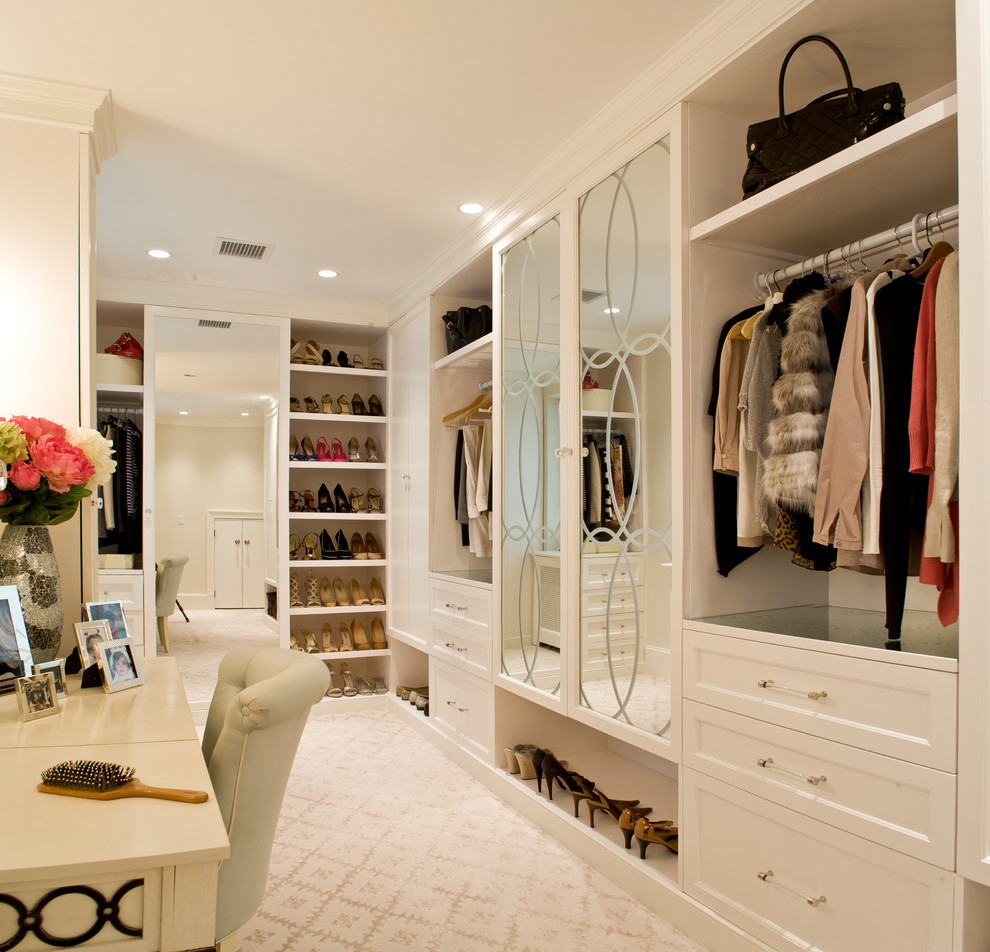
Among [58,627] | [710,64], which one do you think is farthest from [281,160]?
[58,627]

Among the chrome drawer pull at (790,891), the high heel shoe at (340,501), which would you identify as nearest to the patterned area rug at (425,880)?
the chrome drawer pull at (790,891)

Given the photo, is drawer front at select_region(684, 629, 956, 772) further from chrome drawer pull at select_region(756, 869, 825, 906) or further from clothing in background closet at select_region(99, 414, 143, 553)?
clothing in background closet at select_region(99, 414, 143, 553)

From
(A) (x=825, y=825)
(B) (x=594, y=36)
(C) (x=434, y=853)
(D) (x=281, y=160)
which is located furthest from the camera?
(D) (x=281, y=160)

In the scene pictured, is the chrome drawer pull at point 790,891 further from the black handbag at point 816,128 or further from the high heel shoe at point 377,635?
the high heel shoe at point 377,635

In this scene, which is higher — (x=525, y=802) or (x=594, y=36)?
(x=594, y=36)

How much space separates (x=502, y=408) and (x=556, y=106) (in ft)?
3.99

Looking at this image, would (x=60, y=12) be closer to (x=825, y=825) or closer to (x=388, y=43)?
(x=388, y=43)

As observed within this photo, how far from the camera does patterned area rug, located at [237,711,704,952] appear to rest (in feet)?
6.87

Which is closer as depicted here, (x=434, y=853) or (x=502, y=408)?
(x=434, y=853)

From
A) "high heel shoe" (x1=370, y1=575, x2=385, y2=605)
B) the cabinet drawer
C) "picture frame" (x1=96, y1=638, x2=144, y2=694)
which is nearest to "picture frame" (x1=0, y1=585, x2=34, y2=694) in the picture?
"picture frame" (x1=96, y1=638, x2=144, y2=694)

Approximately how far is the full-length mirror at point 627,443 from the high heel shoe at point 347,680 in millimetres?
2355

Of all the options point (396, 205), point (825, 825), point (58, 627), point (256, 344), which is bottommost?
point (825, 825)

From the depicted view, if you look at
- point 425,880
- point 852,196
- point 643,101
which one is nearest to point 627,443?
point 852,196

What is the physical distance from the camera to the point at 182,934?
946mm
